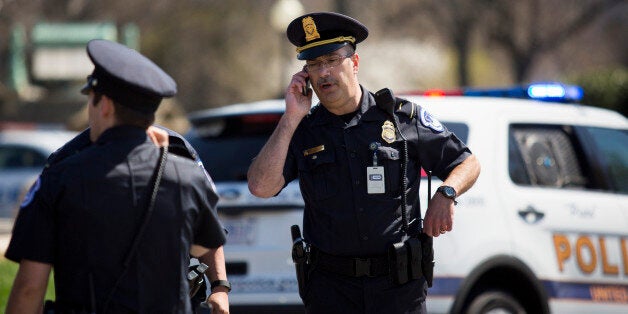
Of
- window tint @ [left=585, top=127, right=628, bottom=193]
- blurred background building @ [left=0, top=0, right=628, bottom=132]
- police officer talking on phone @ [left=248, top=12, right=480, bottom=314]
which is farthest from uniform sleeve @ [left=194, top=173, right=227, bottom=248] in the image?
blurred background building @ [left=0, top=0, right=628, bottom=132]

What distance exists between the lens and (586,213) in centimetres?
669

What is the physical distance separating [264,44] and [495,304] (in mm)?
31820

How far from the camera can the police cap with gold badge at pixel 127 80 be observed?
344 cm

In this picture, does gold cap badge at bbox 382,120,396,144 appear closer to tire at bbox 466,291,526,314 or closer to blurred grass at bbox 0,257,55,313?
tire at bbox 466,291,526,314

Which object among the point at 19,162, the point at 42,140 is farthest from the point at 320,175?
the point at 19,162

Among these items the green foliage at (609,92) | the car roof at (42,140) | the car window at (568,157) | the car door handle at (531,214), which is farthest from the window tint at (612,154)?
the green foliage at (609,92)

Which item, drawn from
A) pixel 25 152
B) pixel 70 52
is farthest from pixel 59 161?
pixel 70 52

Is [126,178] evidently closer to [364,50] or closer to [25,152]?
[25,152]

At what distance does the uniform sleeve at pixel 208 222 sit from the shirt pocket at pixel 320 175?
101 cm

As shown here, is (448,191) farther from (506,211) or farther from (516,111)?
(516,111)

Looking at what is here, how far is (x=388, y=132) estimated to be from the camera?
469cm

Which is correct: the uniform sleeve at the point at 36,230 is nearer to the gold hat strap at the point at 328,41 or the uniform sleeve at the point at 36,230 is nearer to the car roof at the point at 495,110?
the gold hat strap at the point at 328,41

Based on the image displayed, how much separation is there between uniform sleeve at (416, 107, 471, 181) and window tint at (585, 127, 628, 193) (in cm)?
245

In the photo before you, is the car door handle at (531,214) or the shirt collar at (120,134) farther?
the car door handle at (531,214)
